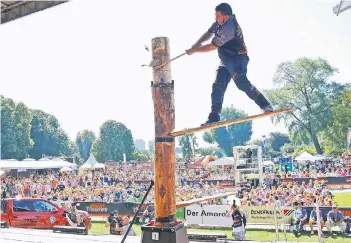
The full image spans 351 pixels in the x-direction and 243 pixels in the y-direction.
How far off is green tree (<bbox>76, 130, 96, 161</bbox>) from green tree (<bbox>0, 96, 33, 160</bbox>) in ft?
159

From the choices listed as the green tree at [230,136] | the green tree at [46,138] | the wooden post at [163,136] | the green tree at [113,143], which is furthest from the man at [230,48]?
the green tree at [230,136]

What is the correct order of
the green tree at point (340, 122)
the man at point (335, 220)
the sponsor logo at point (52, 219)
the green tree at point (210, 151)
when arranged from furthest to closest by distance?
the green tree at point (210, 151) → the green tree at point (340, 122) → the sponsor logo at point (52, 219) → the man at point (335, 220)

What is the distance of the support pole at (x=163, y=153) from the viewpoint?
4398 mm

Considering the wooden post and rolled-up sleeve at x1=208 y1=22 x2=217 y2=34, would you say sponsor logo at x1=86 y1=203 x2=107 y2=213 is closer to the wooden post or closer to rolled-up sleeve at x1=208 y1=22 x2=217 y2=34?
the wooden post

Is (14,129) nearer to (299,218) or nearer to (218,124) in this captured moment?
(299,218)

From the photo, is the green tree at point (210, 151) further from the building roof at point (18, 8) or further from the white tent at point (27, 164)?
the building roof at point (18, 8)

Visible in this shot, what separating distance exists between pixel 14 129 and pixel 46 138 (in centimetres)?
1553

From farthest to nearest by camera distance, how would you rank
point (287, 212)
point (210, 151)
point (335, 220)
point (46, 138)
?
1. point (210, 151)
2. point (46, 138)
3. point (287, 212)
4. point (335, 220)

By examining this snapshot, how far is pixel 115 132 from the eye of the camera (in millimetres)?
96625

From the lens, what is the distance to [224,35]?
4152 mm

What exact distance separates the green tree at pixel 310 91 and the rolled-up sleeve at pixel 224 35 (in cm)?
4368

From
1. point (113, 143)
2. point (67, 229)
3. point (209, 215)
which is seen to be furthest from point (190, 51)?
point (113, 143)

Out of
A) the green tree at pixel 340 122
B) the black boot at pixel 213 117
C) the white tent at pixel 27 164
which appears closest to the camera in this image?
the black boot at pixel 213 117

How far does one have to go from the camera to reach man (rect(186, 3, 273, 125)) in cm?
418
